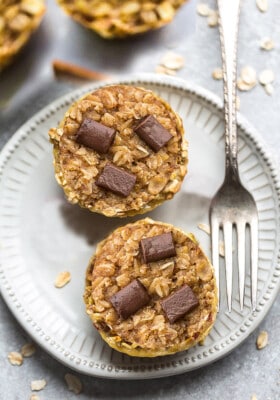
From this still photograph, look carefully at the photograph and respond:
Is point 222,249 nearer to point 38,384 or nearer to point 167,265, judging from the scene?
point 167,265

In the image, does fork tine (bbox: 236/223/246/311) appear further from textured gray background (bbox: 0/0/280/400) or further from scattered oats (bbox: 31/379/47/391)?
scattered oats (bbox: 31/379/47/391)

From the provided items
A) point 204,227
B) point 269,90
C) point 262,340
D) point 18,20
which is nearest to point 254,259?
point 204,227

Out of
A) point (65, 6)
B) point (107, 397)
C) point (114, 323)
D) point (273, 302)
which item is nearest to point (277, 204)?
point (273, 302)

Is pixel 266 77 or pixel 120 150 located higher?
pixel 120 150

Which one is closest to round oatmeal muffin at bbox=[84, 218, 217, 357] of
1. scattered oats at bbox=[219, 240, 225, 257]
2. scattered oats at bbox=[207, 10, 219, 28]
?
scattered oats at bbox=[219, 240, 225, 257]

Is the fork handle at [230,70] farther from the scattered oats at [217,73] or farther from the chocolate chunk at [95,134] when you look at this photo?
the chocolate chunk at [95,134]

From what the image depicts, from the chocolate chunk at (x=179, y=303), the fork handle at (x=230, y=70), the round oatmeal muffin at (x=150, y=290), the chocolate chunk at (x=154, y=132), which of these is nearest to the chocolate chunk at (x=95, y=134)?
the chocolate chunk at (x=154, y=132)
